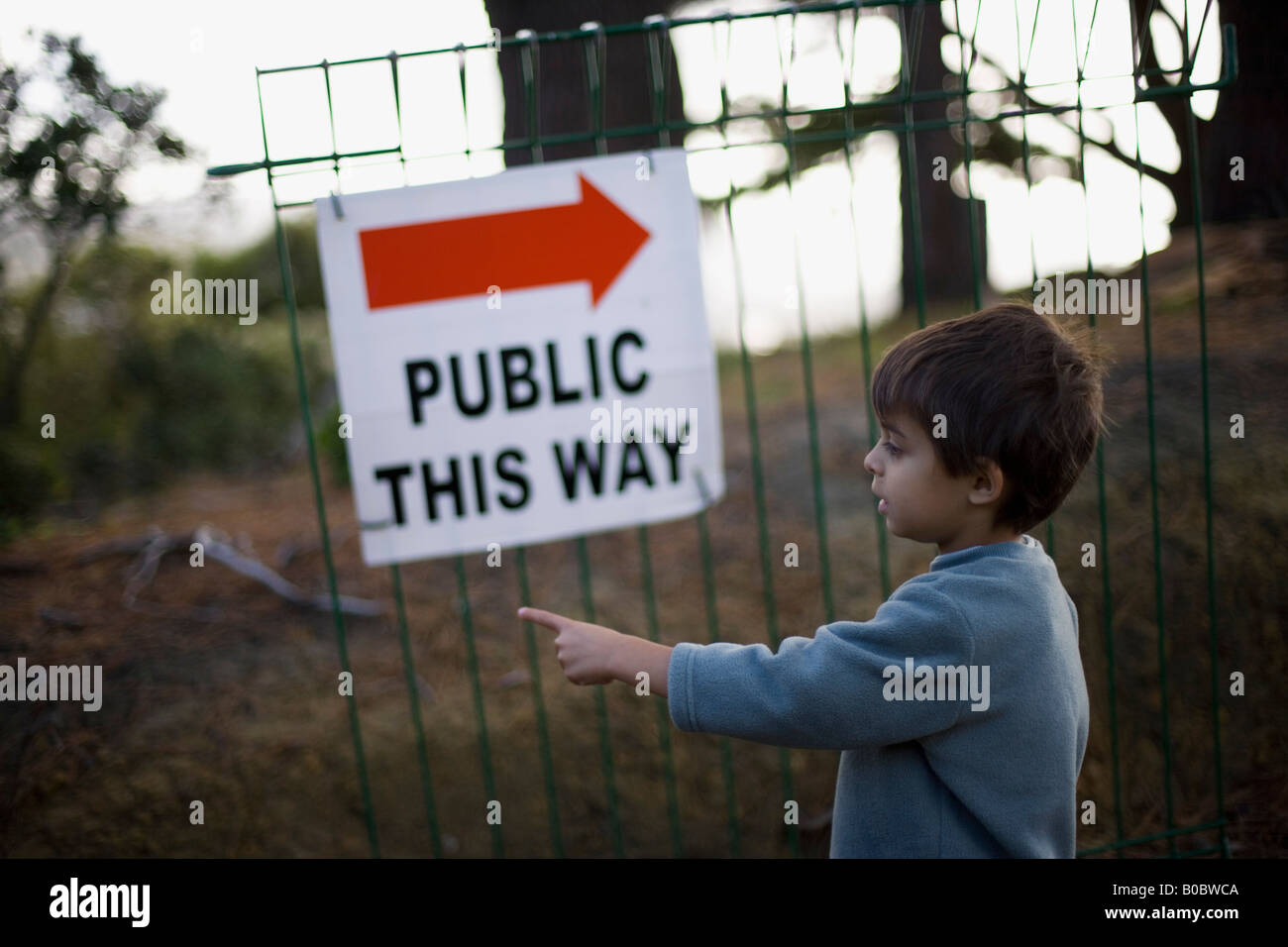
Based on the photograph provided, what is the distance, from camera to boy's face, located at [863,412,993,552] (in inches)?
56.9

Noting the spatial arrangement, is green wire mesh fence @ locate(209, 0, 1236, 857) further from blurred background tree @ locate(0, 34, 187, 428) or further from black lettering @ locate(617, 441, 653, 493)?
blurred background tree @ locate(0, 34, 187, 428)

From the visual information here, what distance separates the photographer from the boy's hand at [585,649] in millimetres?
1489

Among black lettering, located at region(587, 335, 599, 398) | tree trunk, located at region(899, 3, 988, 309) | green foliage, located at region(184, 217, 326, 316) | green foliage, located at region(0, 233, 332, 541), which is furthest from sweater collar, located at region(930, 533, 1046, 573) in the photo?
green foliage, located at region(184, 217, 326, 316)

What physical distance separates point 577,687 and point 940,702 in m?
2.08

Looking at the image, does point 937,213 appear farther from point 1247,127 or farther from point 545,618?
point 545,618

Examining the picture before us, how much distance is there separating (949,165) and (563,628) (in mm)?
5869

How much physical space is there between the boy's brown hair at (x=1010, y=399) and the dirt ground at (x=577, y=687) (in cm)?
141

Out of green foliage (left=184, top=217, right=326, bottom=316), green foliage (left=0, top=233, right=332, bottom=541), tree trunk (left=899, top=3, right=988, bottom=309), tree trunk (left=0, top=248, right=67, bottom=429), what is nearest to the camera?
tree trunk (left=0, top=248, right=67, bottom=429)

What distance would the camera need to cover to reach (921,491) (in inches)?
57.2

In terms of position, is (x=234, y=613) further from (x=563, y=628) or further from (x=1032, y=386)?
(x=1032, y=386)

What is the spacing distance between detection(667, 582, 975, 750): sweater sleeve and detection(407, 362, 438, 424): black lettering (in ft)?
4.25

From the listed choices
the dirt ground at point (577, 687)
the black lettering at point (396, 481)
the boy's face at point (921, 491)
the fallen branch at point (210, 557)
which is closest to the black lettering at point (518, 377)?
the black lettering at point (396, 481)

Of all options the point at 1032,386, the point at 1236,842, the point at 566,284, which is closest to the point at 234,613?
the point at 566,284

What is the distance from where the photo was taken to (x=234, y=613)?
351cm
